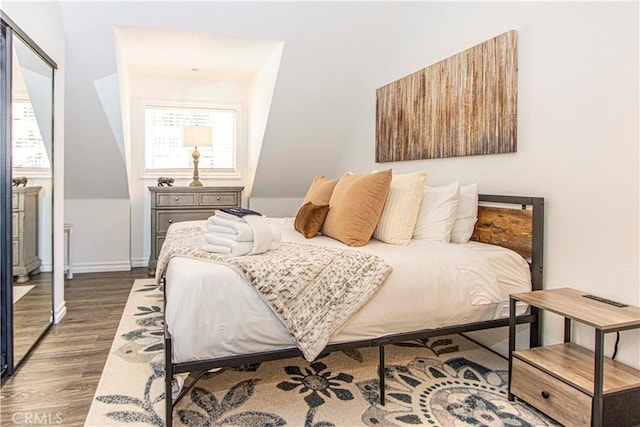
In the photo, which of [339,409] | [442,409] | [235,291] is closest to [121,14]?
[235,291]

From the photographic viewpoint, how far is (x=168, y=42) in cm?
397

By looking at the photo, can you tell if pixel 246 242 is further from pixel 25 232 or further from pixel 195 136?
pixel 195 136

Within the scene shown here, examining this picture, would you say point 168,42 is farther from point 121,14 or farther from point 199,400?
point 199,400

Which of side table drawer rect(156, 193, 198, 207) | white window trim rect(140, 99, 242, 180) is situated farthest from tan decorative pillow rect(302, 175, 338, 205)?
white window trim rect(140, 99, 242, 180)

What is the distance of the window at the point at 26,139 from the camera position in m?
2.41

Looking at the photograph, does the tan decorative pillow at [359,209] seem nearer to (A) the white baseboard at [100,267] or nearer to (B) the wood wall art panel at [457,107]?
(B) the wood wall art panel at [457,107]

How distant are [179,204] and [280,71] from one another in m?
1.87

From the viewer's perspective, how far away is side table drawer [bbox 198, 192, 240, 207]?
495cm

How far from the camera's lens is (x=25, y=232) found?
2.64m

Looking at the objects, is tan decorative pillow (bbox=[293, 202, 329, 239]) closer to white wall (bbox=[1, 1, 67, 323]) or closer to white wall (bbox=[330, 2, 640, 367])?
white wall (bbox=[330, 2, 640, 367])

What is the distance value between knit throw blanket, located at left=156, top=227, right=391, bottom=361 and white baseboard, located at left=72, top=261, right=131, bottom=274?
128 inches

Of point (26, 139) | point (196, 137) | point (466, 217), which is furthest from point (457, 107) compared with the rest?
point (196, 137)

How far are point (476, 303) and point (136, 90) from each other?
14.7ft

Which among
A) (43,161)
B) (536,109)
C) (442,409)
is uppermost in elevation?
(536,109)
